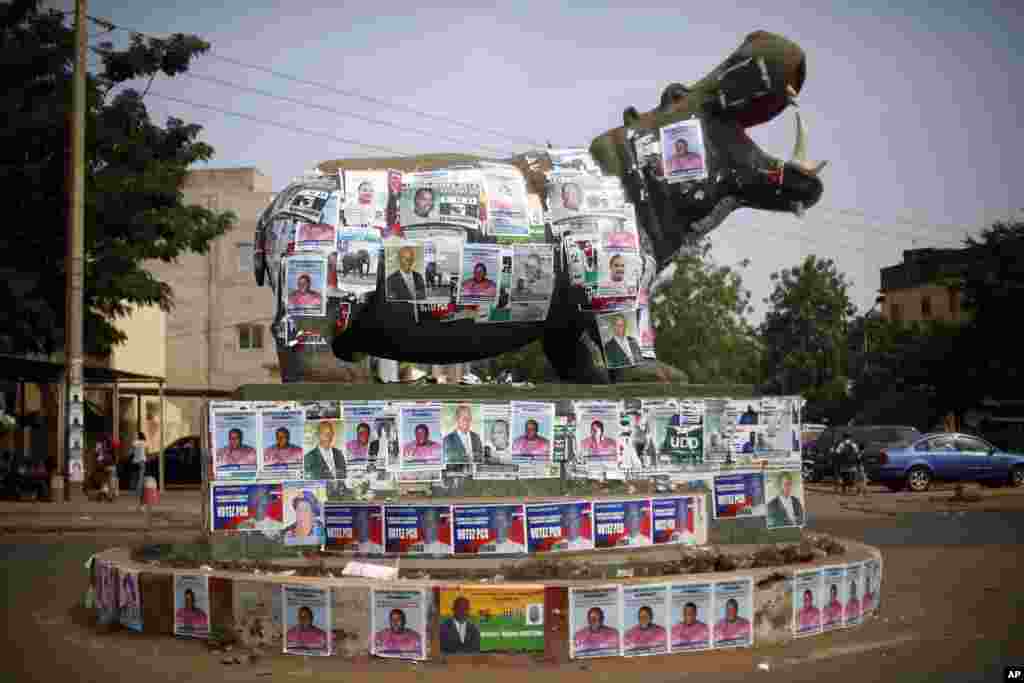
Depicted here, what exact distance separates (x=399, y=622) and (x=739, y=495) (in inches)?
142

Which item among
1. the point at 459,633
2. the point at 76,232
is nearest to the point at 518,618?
the point at 459,633

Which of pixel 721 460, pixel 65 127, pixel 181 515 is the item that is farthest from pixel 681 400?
pixel 65 127

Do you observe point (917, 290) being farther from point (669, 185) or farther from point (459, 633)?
point (459, 633)

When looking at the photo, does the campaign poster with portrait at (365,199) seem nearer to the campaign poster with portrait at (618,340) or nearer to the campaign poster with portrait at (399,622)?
the campaign poster with portrait at (618,340)

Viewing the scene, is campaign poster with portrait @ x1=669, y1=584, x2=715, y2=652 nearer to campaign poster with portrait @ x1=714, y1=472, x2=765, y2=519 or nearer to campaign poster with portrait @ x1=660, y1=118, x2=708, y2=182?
campaign poster with portrait @ x1=714, y1=472, x2=765, y2=519

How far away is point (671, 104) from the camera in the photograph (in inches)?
456

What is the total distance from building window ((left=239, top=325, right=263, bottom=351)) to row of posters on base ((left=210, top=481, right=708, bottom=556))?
35935 millimetres

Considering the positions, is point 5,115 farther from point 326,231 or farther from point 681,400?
point 681,400

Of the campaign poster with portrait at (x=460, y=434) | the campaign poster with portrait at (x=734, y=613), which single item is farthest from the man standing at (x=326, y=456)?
the campaign poster with portrait at (x=734, y=613)

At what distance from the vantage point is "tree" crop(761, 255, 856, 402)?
47125 mm

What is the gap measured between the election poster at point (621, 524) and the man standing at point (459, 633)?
1648mm

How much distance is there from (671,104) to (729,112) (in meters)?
0.59

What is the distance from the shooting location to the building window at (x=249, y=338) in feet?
147

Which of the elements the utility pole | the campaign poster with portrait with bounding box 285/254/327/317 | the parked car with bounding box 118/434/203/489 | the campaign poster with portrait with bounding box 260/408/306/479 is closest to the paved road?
the campaign poster with portrait with bounding box 260/408/306/479
